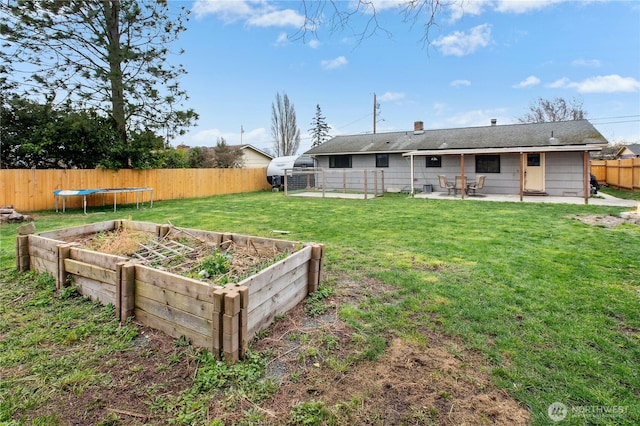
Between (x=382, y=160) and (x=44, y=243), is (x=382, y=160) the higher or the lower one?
the higher one

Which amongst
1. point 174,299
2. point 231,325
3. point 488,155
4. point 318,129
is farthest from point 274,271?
point 318,129

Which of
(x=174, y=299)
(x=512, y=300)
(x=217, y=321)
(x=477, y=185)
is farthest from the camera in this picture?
(x=477, y=185)

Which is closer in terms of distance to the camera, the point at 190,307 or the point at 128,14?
the point at 190,307

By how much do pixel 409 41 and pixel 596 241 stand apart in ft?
17.4

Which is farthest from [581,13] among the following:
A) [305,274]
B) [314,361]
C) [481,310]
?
[314,361]

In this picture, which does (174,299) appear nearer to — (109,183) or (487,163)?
(109,183)

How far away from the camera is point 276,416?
1.91 metres

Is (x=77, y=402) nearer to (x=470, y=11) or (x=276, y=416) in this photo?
(x=276, y=416)

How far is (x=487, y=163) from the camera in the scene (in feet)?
49.8

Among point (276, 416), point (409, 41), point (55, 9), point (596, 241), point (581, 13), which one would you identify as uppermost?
point (55, 9)

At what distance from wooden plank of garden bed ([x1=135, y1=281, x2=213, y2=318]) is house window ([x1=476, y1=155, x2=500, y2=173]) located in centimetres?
1547

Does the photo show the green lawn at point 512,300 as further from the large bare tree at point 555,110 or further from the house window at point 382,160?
the large bare tree at point 555,110

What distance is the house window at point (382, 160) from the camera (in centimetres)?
1794

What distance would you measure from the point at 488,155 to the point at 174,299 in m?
15.5
